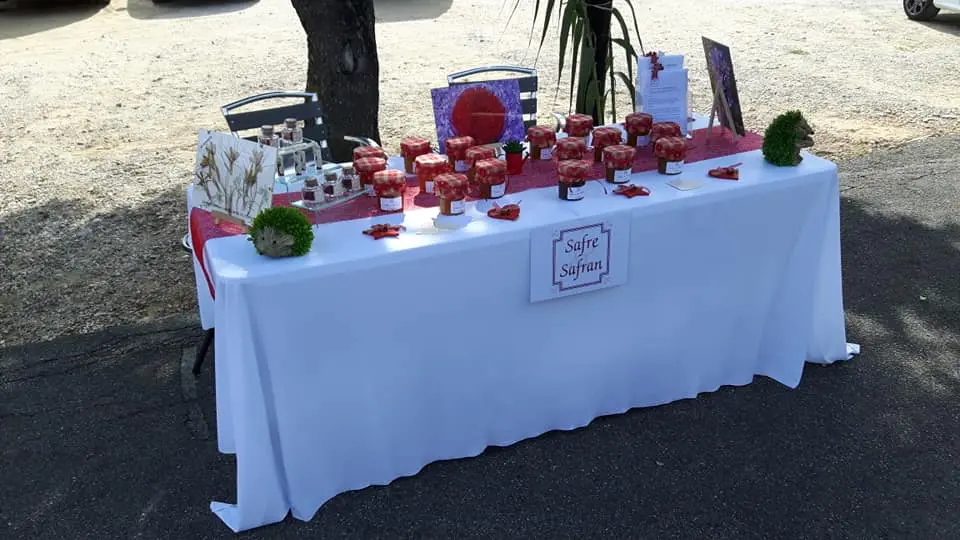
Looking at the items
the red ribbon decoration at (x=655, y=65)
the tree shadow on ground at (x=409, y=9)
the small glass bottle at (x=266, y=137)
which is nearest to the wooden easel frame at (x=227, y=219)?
the small glass bottle at (x=266, y=137)

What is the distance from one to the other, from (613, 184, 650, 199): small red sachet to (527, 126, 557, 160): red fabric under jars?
40cm

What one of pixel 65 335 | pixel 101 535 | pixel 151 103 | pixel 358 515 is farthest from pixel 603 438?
pixel 151 103

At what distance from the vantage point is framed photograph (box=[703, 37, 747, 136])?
2.82 metres

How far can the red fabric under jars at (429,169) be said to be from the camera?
97.3 inches

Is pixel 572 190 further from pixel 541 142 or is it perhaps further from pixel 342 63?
pixel 342 63

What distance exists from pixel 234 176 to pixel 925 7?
8.89m

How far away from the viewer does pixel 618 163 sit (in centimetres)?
249

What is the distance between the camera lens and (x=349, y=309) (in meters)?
2.10

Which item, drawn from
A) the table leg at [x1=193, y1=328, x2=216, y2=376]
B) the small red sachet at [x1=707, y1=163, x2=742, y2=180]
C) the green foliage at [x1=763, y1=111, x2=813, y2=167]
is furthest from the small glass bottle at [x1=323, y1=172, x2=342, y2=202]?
the green foliage at [x1=763, y1=111, x2=813, y2=167]

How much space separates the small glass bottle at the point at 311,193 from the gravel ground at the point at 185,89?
1.43m

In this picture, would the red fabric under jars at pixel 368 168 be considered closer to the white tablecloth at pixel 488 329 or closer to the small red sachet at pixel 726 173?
the white tablecloth at pixel 488 329

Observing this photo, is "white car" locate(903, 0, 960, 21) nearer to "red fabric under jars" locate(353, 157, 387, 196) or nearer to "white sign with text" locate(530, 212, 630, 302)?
"white sign with text" locate(530, 212, 630, 302)

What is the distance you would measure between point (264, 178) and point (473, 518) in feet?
3.50

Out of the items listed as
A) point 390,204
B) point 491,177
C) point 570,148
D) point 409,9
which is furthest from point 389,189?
point 409,9
